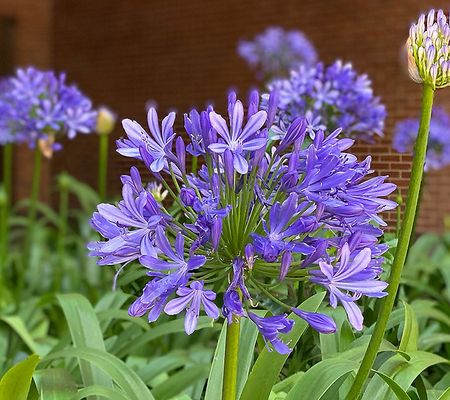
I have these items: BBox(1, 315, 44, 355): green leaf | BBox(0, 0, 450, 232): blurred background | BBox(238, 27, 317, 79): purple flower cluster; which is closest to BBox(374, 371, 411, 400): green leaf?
BBox(1, 315, 44, 355): green leaf

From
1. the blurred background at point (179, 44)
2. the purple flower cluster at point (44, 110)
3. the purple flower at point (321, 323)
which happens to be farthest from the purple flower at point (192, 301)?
the blurred background at point (179, 44)

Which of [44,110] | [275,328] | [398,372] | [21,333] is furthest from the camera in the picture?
[44,110]

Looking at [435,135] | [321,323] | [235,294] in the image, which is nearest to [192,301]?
[235,294]

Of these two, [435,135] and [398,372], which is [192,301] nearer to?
[398,372]

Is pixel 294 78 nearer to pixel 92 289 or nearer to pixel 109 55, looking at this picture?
pixel 92 289

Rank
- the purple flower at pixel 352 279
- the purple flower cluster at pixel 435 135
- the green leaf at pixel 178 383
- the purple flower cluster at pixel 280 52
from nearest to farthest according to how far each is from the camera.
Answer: the purple flower at pixel 352 279, the green leaf at pixel 178 383, the purple flower cluster at pixel 435 135, the purple flower cluster at pixel 280 52

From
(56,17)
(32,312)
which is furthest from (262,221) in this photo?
(56,17)

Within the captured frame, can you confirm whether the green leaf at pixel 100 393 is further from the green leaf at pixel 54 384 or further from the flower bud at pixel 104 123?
the flower bud at pixel 104 123
